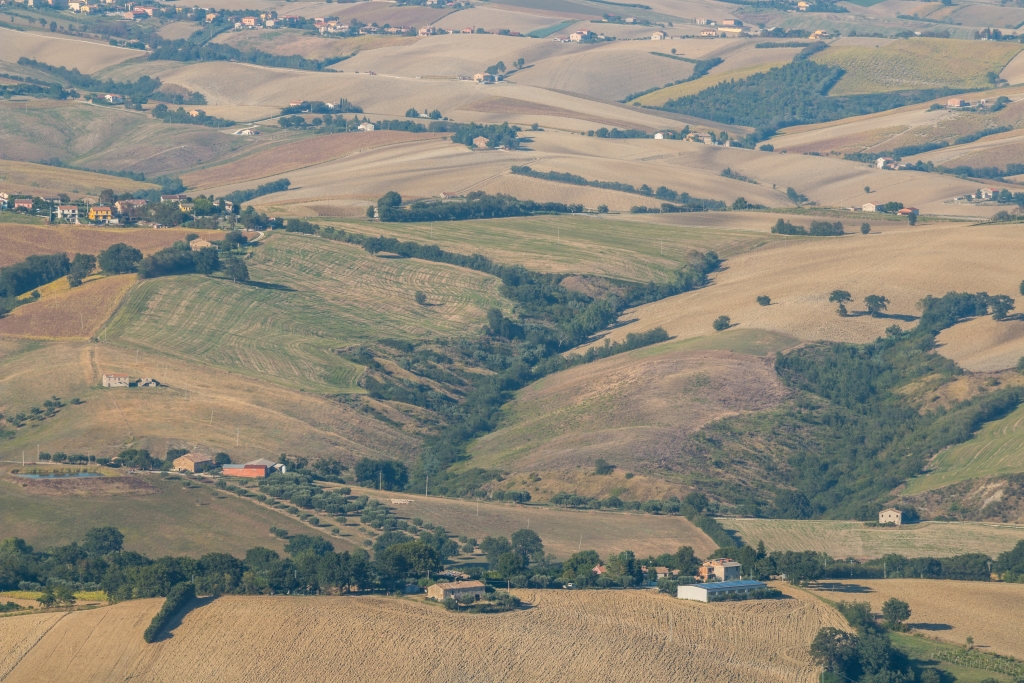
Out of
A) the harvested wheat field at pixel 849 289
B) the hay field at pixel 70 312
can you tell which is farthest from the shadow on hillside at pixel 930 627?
the hay field at pixel 70 312

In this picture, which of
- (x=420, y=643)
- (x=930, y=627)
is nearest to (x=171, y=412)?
(x=420, y=643)

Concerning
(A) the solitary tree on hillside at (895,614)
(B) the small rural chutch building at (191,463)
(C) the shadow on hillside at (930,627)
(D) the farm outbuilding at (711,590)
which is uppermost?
(B) the small rural chutch building at (191,463)

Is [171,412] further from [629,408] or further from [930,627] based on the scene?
[930,627]

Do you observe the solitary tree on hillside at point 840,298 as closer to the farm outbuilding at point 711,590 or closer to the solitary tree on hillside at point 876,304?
the solitary tree on hillside at point 876,304

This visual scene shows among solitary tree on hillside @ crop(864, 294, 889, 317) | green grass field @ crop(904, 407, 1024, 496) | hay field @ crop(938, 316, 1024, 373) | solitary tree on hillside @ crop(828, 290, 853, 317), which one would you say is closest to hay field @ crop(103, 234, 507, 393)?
solitary tree on hillside @ crop(828, 290, 853, 317)

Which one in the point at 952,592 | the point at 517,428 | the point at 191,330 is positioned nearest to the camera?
the point at 952,592

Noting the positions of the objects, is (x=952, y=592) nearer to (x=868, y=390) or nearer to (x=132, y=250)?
(x=868, y=390)

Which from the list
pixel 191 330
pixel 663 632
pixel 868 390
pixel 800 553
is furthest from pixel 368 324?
pixel 663 632

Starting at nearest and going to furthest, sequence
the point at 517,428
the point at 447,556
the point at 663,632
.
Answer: the point at 663,632 → the point at 447,556 → the point at 517,428
